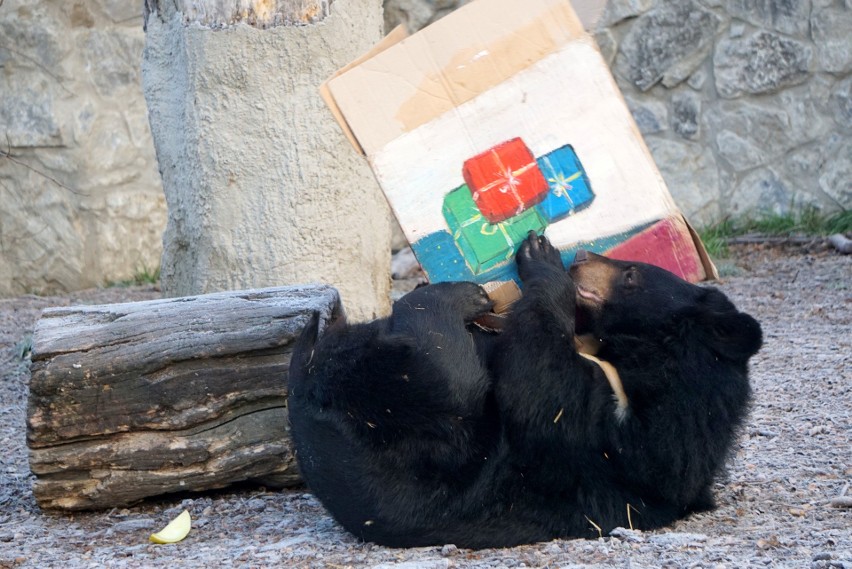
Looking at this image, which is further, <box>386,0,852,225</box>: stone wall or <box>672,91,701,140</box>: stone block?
<box>672,91,701,140</box>: stone block

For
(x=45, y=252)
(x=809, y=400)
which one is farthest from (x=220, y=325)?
(x=45, y=252)

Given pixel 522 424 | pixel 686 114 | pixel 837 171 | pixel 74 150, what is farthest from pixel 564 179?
pixel 837 171

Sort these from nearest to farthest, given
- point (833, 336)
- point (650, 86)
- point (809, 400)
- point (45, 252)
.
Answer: point (809, 400)
point (833, 336)
point (45, 252)
point (650, 86)

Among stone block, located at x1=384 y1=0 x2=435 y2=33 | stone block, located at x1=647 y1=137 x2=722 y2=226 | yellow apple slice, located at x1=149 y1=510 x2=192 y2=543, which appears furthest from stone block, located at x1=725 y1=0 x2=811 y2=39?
yellow apple slice, located at x1=149 y1=510 x2=192 y2=543

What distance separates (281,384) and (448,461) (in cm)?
75

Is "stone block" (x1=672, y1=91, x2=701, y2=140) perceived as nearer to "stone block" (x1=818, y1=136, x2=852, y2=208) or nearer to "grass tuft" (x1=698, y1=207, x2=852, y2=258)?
"grass tuft" (x1=698, y1=207, x2=852, y2=258)

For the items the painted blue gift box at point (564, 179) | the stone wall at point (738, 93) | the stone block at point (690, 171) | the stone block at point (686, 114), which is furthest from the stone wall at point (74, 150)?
the painted blue gift box at point (564, 179)

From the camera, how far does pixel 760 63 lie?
756cm

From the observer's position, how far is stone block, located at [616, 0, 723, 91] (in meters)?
7.50

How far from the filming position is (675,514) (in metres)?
2.95

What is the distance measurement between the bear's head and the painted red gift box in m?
0.24

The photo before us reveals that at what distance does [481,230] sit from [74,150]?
4.64m

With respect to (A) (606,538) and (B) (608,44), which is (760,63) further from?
(A) (606,538)

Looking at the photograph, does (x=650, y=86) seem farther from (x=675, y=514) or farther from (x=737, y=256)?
(x=675, y=514)
